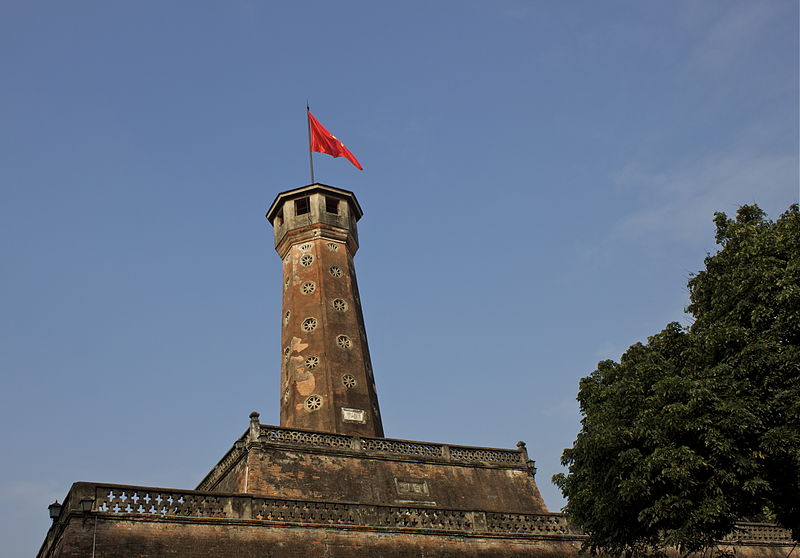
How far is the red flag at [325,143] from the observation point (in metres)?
36.8

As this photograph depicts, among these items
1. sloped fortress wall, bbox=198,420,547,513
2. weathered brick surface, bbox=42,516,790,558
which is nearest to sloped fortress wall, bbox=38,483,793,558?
weathered brick surface, bbox=42,516,790,558

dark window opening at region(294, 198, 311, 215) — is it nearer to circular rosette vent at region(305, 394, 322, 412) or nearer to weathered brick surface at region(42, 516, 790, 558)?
circular rosette vent at region(305, 394, 322, 412)

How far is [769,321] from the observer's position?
16438mm

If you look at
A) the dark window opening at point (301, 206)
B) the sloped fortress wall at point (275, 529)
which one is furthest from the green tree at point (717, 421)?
the dark window opening at point (301, 206)

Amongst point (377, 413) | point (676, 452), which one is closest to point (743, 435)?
point (676, 452)

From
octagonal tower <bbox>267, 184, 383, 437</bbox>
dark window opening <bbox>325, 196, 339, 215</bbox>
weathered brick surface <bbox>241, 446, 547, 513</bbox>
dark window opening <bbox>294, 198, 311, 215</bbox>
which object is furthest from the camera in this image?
dark window opening <bbox>325, 196, 339, 215</bbox>

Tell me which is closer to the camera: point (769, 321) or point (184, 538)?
point (769, 321)

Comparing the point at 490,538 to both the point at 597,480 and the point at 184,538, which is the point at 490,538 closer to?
Answer: the point at 597,480

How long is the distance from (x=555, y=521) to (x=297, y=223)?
17.9 m

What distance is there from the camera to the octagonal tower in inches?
1152

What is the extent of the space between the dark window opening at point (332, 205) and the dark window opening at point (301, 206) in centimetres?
91

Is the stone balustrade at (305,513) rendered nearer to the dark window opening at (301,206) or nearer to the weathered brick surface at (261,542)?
the weathered brick surface at (261,542)

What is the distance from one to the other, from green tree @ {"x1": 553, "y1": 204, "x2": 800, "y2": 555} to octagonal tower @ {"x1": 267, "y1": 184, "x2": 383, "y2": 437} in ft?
42.0

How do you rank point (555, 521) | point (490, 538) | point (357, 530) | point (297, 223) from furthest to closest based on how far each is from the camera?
1. point (297, 223)
2. point (555, 521)
3. point (490, 538)
4. point (357, 530)
